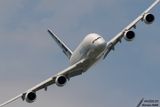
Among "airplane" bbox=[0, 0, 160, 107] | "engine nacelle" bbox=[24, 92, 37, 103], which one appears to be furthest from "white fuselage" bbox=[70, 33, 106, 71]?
"engine nacelle" bbox=[24, 92, 37, 103]

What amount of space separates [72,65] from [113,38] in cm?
788

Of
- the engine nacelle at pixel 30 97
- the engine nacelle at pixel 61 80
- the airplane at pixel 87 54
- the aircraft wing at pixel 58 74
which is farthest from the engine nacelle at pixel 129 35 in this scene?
the engine nacelle at pixel 30 97

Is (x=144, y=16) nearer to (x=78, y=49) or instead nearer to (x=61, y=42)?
(x=78, y=49)

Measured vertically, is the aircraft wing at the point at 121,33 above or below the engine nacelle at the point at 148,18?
above

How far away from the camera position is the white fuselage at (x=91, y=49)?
125438 mm

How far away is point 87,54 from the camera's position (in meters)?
127

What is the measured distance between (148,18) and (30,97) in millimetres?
20070

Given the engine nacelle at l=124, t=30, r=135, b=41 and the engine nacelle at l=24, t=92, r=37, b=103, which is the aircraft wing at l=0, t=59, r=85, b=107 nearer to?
the engine nacelle at l=24, t=92, r=37, b=103

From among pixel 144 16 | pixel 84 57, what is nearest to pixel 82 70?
pixel 84 57

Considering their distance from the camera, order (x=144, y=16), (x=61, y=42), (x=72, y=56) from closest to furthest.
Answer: (x=144, y=16) → (x=72, y=56) → (x=61, y=42)

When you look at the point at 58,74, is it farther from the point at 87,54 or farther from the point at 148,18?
the point at 148,18

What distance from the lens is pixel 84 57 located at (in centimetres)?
12838

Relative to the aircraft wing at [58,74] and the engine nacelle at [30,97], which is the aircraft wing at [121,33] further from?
the engine nacelle at [30,97]

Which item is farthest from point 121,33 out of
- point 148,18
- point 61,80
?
point 61,80
